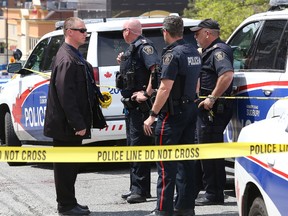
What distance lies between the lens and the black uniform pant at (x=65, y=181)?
7.59m

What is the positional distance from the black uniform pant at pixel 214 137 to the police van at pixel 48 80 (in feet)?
6.49

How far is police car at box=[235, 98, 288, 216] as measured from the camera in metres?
4.77

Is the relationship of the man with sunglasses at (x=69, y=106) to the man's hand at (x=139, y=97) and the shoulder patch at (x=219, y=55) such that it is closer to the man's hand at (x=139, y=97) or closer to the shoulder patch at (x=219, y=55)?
the man's hand at (x=139, y=97)

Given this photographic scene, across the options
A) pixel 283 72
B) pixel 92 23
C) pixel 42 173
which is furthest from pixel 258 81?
pixel 42 173

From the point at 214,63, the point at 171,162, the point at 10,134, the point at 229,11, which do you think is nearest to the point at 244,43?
the point at 214,63

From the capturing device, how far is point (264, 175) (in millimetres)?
5055

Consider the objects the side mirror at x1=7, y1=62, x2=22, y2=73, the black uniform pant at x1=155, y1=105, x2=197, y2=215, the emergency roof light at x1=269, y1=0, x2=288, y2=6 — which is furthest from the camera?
the side mirror at x1=7, y1=62, x2=22, y2=73

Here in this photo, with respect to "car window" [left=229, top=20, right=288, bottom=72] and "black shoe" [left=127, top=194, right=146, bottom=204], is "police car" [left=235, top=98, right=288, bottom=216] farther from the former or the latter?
"black shoe" [left=127, top=194, right=146, bottom=204]

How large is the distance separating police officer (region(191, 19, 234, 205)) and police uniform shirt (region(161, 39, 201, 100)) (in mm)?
728

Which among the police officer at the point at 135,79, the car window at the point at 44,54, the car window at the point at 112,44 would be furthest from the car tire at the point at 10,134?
the police officer at the point at 135,79

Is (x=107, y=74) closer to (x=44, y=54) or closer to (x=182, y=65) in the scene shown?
(x=44, y=54)

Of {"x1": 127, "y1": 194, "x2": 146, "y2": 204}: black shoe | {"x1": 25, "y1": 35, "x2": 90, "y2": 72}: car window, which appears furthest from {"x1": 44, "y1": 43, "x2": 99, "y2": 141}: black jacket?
{"x1": 25, "y1": 35, "x2": 90, "y2": 72}: car window

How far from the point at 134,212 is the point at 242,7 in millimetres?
31171

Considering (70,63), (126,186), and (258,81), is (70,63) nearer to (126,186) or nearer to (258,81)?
(258,81)
